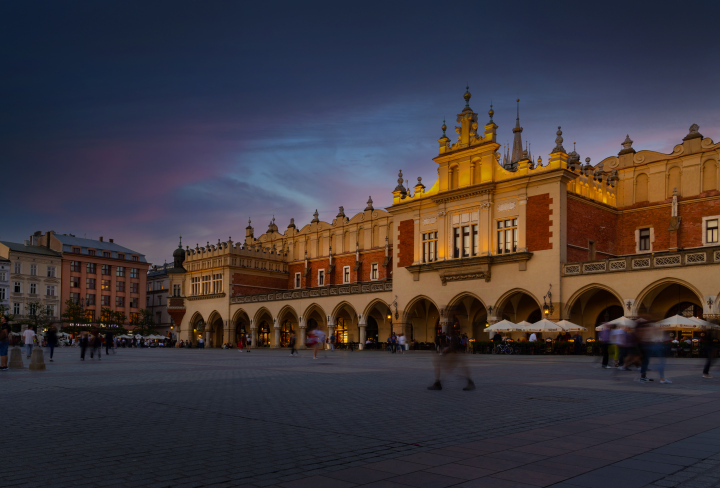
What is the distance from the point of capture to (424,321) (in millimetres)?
49531

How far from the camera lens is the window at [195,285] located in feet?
226

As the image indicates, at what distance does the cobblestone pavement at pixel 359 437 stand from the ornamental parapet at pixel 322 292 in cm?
3558

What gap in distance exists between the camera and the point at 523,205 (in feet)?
131

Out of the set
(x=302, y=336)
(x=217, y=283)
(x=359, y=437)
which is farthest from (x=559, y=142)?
(x=217, y=283)

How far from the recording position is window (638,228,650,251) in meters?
42.7

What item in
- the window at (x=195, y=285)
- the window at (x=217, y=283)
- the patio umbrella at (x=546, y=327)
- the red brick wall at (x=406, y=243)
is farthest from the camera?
the window at (x=195, y=285)

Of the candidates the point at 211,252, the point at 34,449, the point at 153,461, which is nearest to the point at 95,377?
the point at 34,449

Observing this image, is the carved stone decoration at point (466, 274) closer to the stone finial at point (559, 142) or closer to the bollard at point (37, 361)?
the stone finial at point (559, 142)

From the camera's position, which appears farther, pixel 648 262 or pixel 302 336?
pixel 302 336

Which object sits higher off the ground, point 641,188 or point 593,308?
point 641,188

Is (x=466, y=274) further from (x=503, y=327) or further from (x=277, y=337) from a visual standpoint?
(x=277, y=337)

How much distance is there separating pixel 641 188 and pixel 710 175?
455 cm

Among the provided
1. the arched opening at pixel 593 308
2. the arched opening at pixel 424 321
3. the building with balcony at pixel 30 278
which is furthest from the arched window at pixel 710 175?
the building with balcony at pixel 30 278

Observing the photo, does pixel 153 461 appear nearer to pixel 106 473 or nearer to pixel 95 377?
pixel 106 473
